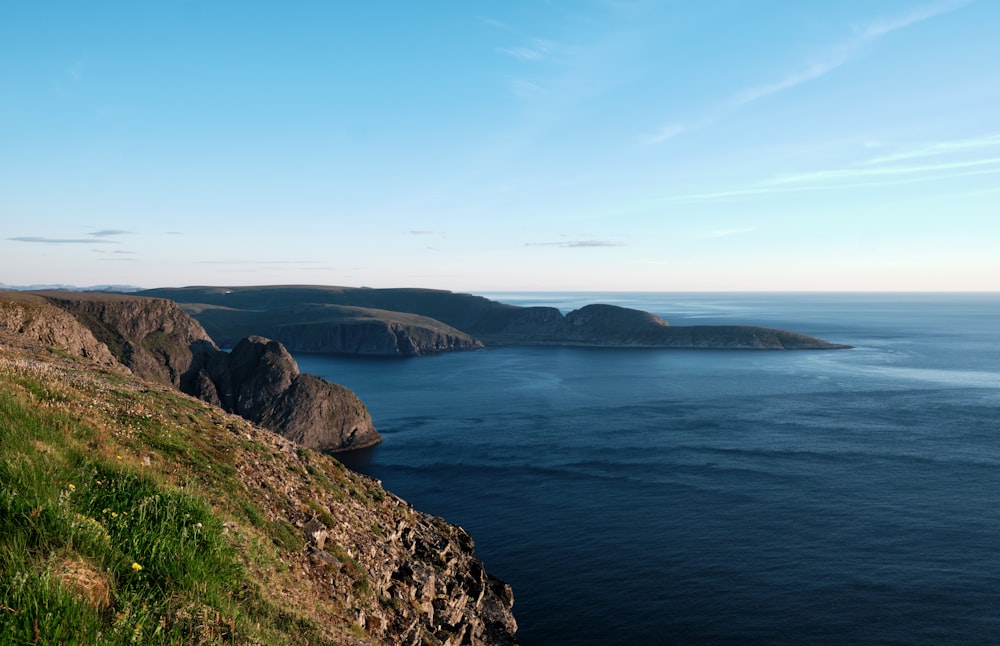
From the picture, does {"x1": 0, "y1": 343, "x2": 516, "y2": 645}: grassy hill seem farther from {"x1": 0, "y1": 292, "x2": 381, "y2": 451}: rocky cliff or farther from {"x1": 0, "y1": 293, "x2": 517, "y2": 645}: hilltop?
{"x1": 0, "y1": 292, "x2": 381, "y2": 451}: rocky cliff

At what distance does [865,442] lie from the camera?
90312mm

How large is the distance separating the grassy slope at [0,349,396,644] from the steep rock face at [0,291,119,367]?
3977cm

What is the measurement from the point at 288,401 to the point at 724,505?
7097 cm

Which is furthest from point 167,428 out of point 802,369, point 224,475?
point 802,369

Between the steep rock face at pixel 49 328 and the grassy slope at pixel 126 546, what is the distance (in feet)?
130

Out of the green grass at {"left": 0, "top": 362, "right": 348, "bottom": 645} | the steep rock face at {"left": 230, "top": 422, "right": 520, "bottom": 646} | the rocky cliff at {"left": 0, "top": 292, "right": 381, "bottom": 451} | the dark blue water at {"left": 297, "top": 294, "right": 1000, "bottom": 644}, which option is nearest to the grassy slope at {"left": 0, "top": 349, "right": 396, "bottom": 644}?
the green grass at {"left": 0, "top": 362, "right": 348, "bottom": 645}

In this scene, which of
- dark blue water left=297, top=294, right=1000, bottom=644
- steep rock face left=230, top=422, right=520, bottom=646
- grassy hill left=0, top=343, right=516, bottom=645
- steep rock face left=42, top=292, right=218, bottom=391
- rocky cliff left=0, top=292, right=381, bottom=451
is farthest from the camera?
steep rock face left=42, top=292, right=218, bottom=391

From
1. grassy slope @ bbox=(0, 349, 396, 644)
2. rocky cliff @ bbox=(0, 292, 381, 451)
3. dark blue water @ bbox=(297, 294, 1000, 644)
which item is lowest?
dark blue water @ bbox=(297, 294, 1000, 644)

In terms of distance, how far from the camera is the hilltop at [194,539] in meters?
9.04

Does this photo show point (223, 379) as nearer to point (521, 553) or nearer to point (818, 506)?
point (521, 553)

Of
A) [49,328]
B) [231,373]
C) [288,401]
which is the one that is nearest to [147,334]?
[231,373]

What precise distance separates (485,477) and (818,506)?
40.1 m

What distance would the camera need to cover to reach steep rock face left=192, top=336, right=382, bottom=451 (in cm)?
9562

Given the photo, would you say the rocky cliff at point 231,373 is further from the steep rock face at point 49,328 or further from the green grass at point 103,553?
the green grass at point 103,553
